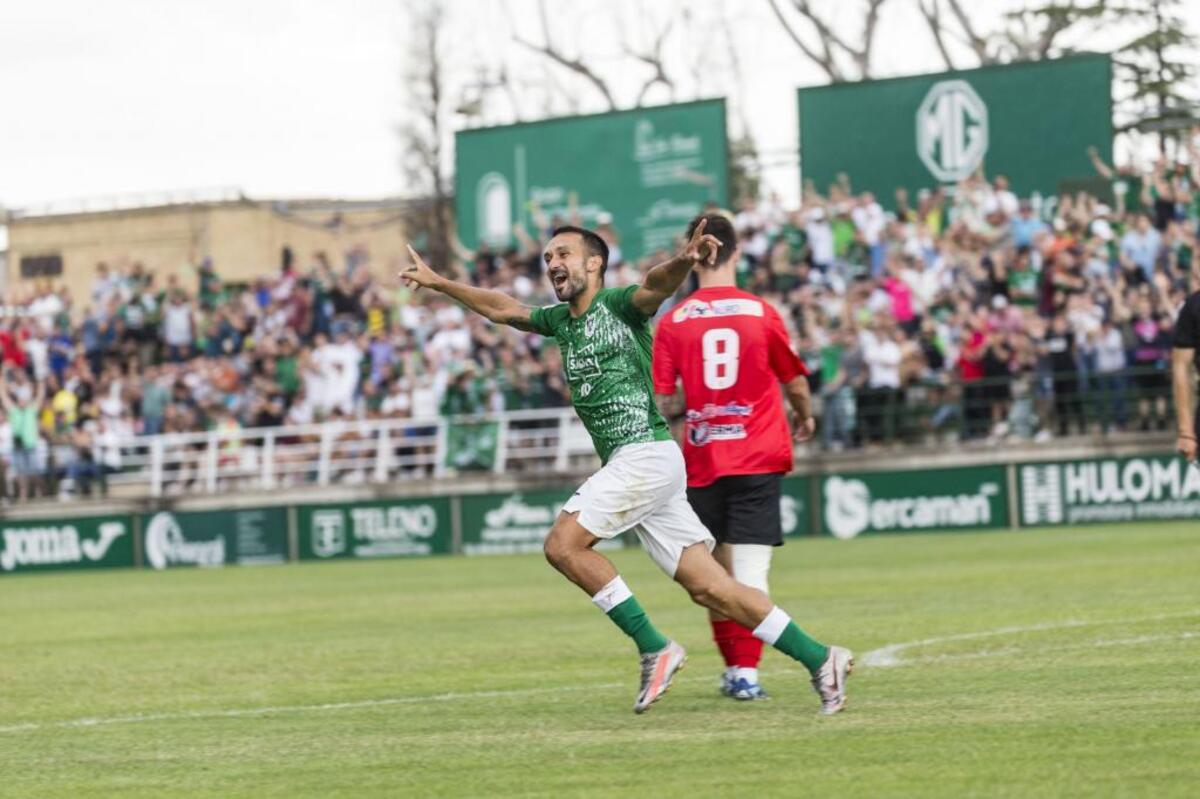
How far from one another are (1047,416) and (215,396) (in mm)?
14275

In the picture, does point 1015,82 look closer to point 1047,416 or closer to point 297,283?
point 1047,416

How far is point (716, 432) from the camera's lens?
1050 centimetres

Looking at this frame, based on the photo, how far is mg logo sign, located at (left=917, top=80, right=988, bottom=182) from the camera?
3291 cm

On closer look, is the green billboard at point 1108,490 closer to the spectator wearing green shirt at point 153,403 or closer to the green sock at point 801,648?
the spectator wearing green shirt at point 153,403

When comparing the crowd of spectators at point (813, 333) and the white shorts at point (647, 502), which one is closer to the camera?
the white shorts at point (647, 502)

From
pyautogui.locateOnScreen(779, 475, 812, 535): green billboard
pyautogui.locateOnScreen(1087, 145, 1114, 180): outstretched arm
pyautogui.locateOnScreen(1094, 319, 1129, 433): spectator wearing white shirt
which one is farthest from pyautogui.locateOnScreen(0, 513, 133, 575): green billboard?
pyautogui.locateOnScreen(1087, 145, 1114, 180): outstretched arm

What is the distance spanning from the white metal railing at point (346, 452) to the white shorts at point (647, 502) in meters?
21.6

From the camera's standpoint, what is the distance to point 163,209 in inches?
2943

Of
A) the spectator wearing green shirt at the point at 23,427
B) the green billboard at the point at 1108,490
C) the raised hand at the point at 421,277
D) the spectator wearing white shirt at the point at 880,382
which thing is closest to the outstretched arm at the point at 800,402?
the raised hand at the point at 421,277

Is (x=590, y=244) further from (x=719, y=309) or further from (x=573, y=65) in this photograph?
(x=573, y=65)

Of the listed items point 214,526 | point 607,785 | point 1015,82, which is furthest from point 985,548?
point 607,785

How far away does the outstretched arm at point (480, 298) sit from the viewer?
32.3 feet

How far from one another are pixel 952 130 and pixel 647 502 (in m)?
24.7

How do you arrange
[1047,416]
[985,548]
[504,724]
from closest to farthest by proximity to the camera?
1. [504,724]
2. [985,548]
3. [1047,416]
